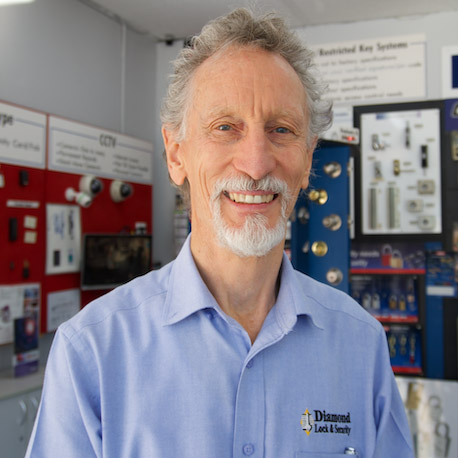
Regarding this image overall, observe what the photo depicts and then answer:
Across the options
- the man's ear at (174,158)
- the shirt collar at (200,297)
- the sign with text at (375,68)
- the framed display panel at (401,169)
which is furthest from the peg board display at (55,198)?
the shirt collar at (200,297)

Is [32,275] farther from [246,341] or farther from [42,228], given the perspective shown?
[246,341]

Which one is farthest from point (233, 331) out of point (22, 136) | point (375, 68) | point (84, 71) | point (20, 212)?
point (375, 68)

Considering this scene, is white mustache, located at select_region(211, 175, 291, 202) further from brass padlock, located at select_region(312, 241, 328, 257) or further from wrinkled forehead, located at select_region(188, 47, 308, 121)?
brass padlock, located at select_region(312, 241, 328, 257)

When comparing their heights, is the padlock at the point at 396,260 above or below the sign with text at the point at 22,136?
below

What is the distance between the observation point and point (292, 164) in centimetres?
126

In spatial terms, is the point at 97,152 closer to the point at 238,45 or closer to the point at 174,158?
the point at 174,158

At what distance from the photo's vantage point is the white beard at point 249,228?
1205mm

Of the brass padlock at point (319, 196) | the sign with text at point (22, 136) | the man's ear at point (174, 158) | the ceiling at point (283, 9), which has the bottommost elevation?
the man's ear at point (174, 158)

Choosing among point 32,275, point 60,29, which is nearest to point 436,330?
point 32,275

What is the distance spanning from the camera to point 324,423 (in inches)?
45.6

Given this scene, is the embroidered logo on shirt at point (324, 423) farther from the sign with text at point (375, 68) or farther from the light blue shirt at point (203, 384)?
the sign with text at point (375, 68)

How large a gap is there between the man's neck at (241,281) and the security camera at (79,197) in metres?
2.77

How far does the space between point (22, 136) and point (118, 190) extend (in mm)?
982

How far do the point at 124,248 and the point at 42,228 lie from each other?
816 mm
